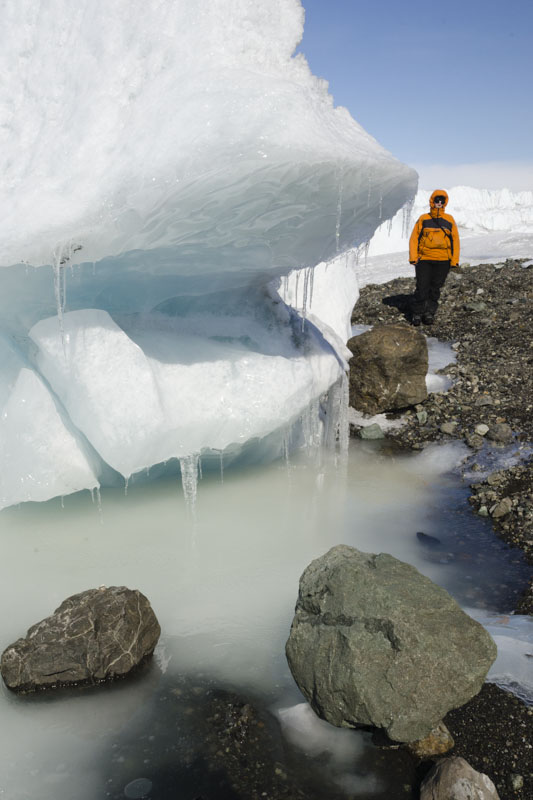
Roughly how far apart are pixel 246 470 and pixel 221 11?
3844mm

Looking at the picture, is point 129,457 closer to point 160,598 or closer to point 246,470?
point 160,598

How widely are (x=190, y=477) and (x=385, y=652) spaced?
2568mm

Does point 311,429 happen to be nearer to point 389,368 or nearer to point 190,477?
point 389,368

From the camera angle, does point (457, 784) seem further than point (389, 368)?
No

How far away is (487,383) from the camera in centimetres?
743

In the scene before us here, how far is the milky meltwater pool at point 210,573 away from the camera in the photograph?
283cm

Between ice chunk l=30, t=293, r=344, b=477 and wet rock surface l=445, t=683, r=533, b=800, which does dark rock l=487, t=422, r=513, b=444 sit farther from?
wet rock surface l=445, t=683, r=533, b=800

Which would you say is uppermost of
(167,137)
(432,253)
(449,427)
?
(167,137)

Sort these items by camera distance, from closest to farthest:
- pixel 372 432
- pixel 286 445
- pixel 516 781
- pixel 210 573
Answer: pixel 516 781 < pixel 210 573 < pixel 286 445 < pixel 372 432

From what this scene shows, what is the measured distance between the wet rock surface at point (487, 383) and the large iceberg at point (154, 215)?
1.86 metres

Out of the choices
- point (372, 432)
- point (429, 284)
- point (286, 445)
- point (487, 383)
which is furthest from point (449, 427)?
point (429, 284)

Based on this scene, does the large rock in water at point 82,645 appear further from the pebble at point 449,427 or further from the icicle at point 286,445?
the pebble at point 449,427

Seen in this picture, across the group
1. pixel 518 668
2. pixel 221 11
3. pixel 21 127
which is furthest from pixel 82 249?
pixel 518 668

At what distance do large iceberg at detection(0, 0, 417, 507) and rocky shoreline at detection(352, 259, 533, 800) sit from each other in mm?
1876
